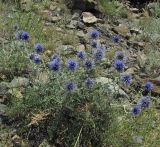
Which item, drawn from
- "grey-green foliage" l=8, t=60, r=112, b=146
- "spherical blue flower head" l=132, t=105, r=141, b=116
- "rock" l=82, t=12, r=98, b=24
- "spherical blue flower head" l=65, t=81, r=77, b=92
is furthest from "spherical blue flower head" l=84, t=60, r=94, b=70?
"rock" l=82, t=12, r=98, b=24

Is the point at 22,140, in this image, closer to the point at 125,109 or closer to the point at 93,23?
the point at 125,109

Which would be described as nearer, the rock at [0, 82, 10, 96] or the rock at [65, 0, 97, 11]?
the rock at [0, 82, 10, 96]

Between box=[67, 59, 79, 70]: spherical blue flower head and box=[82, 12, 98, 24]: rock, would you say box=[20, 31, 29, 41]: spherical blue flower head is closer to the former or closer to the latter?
box=[67, 59, 79, 70]: spherical blue flower head

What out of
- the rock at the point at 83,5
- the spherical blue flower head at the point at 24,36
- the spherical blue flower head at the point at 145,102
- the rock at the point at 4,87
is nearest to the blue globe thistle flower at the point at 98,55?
the spherical blue flower head at the point at 145,102

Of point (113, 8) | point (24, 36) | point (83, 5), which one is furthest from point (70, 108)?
point (113, 8)

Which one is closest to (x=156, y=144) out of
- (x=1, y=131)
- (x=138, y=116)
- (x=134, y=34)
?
(x=138, y=116)

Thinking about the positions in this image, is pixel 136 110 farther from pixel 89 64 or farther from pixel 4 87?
pixel 4 87

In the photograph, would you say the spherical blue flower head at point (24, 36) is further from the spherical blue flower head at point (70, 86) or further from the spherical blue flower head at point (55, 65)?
the spherical blue flower head at point (70, 86)
